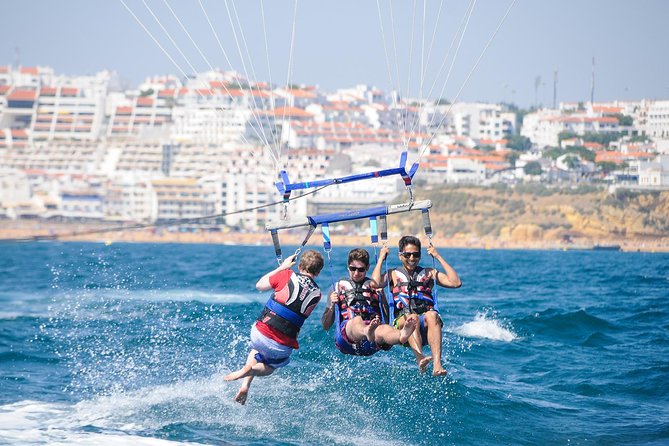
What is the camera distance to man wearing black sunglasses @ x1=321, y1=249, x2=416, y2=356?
34.4 ft

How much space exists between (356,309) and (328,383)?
3.05 meters

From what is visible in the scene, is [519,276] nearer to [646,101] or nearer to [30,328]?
[30,328]

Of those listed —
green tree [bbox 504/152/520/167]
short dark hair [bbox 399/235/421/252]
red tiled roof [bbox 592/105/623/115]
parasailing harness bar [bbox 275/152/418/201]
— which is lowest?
short dark hair [bbox 399/235/421/252]

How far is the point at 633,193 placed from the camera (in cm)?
10800

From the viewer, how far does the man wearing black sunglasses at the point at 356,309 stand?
10.5m

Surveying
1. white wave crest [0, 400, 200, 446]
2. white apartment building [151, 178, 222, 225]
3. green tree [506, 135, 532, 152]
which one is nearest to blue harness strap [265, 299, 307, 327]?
white wave crest [0, 400, 200, 446]

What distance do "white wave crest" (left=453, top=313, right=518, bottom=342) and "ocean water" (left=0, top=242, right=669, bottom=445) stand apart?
0.16 feet

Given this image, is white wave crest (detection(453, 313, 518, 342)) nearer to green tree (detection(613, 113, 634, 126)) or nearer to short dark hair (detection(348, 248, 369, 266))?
short dark hair (detection(348, 248, 369, 266))

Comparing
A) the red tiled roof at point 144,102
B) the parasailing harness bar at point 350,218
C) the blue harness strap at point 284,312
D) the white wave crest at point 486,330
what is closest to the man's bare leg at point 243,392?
the blue harness strap at point 284,312

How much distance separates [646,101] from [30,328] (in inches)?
5460

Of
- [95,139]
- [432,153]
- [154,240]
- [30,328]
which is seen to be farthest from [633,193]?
[30,328]

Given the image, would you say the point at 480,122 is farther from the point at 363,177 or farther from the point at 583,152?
the point at 363,177

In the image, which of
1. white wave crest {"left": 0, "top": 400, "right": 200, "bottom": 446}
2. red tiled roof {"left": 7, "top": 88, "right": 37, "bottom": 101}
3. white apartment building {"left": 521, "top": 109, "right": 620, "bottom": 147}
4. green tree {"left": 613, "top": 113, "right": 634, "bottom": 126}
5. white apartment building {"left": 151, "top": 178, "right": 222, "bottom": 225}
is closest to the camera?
white wave crest {"left": 0, "top": 400, "right": 200, "bottom": 446}

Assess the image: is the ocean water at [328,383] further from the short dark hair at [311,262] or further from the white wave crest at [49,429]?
the short dark hair at [311,262]
